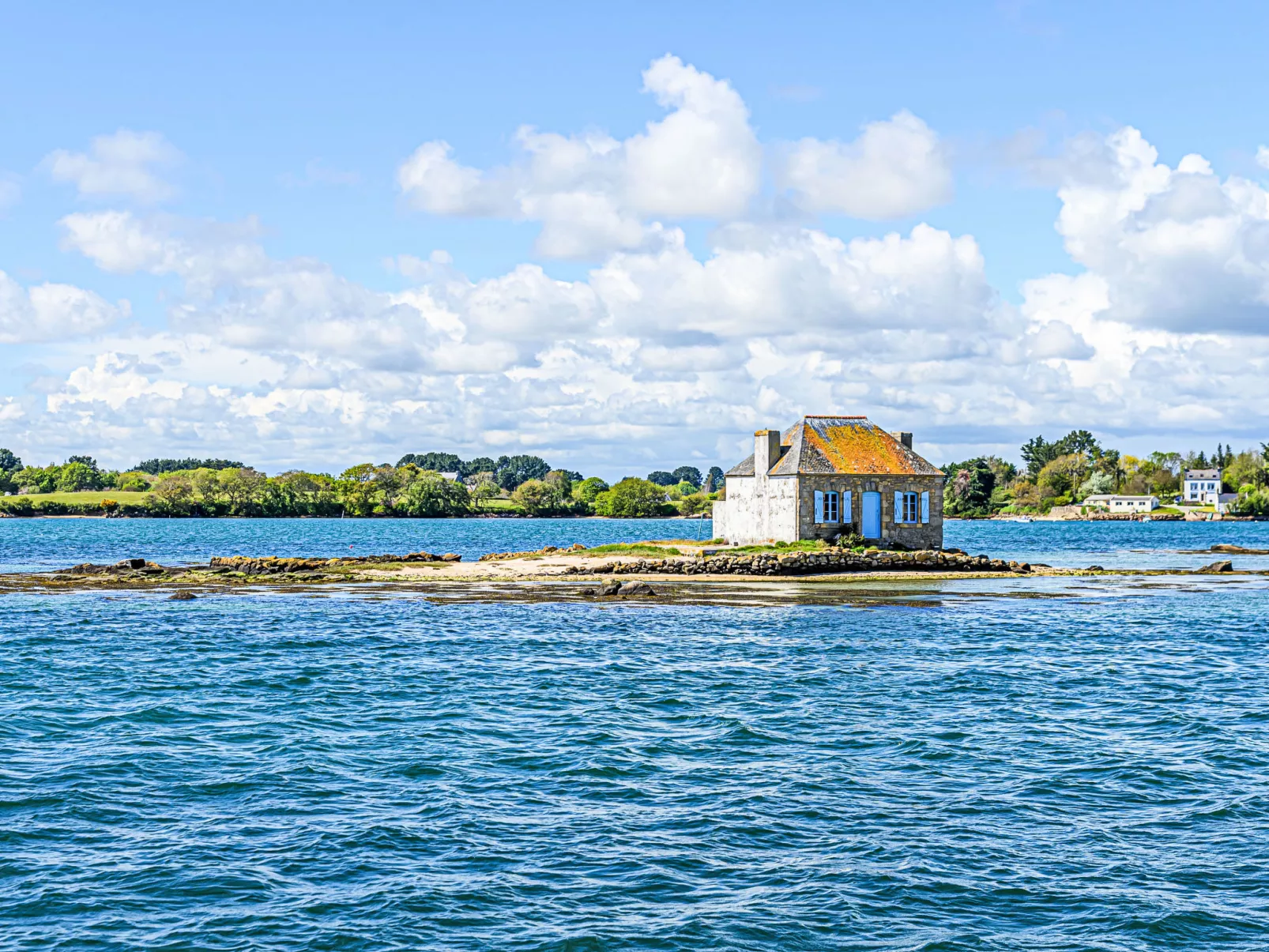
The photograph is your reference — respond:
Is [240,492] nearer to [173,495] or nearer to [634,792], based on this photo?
[173,495]

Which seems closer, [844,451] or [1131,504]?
[844,451]

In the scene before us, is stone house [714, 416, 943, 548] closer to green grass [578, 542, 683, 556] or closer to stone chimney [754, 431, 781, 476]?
stone chimney [754, 431, 781, 476]

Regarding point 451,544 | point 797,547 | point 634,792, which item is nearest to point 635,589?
point 797,547

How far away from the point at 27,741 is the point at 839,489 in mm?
41040

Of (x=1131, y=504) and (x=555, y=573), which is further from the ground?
(x=1131, y=504)

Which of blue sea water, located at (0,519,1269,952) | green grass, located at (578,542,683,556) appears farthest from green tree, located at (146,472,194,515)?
blue sea water, located at (0,519,1269,952)

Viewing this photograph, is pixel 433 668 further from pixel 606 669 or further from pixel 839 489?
pixel 839 489

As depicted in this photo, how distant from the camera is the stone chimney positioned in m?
57.7

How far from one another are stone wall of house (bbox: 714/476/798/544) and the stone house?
70mm

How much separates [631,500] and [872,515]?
11588 centimetres

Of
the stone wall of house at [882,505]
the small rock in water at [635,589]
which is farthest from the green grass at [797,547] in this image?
the small rock in water at [635,589]

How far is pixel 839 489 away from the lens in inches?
2176

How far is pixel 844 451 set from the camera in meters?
56.9

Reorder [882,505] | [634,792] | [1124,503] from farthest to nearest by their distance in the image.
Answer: [1124,503], [882,505], [634,792]
